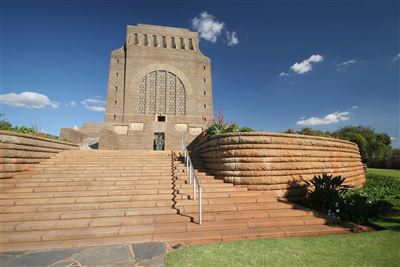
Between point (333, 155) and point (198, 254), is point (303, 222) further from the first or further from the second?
point (333, 155)

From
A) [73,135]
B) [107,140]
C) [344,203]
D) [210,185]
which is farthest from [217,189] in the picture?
[73,135]

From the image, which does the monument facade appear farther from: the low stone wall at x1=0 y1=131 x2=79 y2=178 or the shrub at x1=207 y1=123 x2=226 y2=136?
the low stone wall at x1=0 y1=131 x2=79 y2=178

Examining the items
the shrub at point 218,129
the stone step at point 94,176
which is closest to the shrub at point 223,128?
the shrub at point 218,129

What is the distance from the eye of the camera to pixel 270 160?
675 centimetres

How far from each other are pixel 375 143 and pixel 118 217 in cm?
4959

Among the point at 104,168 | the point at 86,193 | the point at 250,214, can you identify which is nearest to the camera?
the point at 250,214

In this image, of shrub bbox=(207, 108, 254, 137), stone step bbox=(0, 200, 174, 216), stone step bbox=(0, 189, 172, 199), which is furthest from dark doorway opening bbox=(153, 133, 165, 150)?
stone step bbox=(0, 200, 174, 216)

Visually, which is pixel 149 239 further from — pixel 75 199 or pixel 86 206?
pixel 75 199

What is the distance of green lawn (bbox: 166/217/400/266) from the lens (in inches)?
126

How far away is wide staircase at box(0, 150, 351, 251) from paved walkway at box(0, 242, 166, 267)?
275 mm

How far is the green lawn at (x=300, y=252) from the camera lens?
319 centimetres

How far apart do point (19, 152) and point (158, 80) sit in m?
20.8

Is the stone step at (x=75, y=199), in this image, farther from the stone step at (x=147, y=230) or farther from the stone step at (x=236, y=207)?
the stone step at (x=147, y=230)

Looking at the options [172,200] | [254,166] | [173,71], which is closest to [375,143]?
[173,71]
